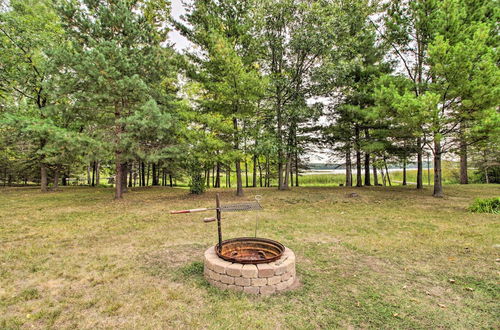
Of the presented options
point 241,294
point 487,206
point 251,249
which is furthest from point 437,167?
point 241,294

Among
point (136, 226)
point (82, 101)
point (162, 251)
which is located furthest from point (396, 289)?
point (82, 101)

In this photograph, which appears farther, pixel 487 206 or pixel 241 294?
pixel 487 206

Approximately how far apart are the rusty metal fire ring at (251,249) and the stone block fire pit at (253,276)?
0.41m

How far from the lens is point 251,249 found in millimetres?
3973

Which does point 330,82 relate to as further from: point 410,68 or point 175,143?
point 175,143

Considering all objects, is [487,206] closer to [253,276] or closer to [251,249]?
[251,249]

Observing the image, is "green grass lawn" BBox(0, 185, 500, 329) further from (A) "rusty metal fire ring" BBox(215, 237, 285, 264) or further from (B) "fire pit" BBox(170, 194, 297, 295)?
(A) "rusty metal fire ring" BBox(215, 237, 285, 264)

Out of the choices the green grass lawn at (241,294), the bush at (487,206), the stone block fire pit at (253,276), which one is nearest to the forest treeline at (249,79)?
the bush at (487,206)

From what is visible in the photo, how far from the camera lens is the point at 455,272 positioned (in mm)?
3523

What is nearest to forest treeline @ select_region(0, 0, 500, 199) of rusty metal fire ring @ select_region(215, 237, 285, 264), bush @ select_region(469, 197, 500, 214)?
bush @ select_region(469, 197, 500, 214)

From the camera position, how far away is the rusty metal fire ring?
3.72 metres

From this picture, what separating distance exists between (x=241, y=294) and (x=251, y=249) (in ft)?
3.37

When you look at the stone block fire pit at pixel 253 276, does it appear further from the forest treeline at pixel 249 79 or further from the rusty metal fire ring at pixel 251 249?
the forest treeline at pixel 249 79

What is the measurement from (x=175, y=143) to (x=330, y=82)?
8353 millimetres
